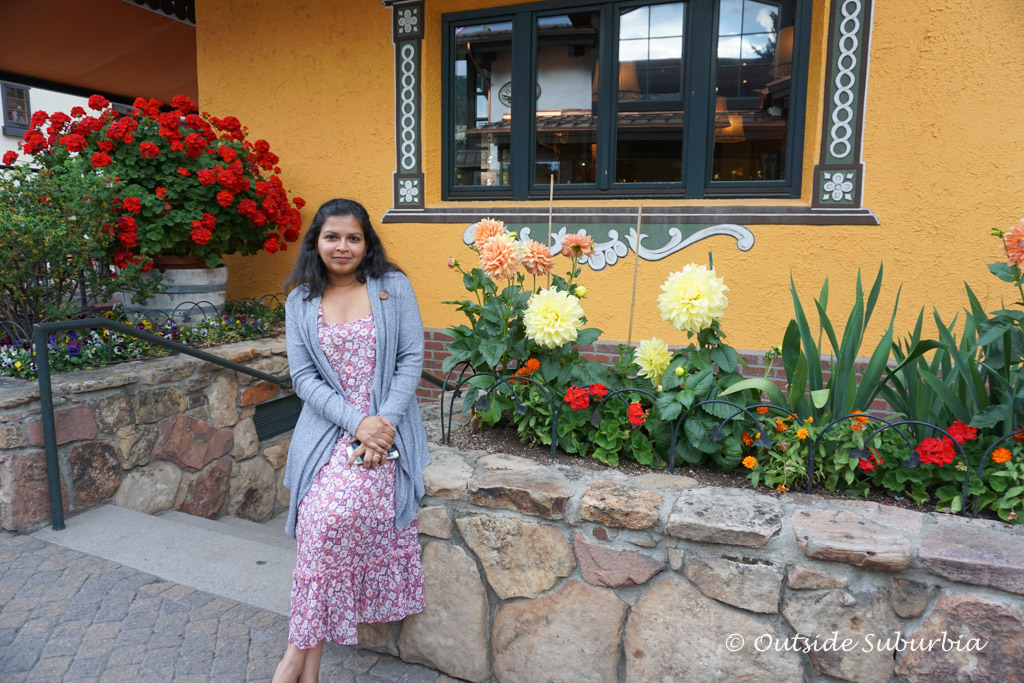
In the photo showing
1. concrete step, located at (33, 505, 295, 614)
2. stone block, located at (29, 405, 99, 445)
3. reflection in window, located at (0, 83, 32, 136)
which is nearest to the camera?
concrete step, located at (33, 505, 295, 614)

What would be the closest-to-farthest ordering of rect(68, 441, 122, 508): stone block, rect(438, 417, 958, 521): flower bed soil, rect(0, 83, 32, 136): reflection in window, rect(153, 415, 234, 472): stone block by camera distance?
rect(438, 417, 958, 521): flower bed soil
rect(68, 441, 122, 508): stone block
rect(153, 415, 234, 472): stone block
rect(0, 83, 32, 136): reflection in window

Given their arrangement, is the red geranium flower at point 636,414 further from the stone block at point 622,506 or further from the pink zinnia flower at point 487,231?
the pink zinnia flower at point 487,231

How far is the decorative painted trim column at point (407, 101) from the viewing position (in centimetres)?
450

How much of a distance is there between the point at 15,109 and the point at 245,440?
1226cm

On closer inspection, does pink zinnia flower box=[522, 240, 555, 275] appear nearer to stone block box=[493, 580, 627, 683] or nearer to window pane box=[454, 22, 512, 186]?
stone block box=[493, 580, 627, 683]

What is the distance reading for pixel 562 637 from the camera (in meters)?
1.96

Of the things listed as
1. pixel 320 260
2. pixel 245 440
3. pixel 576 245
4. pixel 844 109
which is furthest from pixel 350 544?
pixel 844 109

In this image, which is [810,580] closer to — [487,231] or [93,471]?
[487,231]

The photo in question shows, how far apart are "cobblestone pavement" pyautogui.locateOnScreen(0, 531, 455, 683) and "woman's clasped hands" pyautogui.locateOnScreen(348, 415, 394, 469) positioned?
748mm

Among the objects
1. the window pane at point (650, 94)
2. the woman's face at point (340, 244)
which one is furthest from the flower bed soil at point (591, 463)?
the window pane at point (650, 94)

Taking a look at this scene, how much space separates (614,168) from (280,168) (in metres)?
2.52

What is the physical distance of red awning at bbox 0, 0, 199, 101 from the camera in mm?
5441

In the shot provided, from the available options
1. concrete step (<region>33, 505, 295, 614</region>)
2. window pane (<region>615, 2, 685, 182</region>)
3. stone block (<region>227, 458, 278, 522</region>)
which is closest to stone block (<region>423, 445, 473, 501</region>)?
concrete step (<region>33, 505, 295, 614</region>)

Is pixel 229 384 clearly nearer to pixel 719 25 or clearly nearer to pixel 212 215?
pixel 212 215
